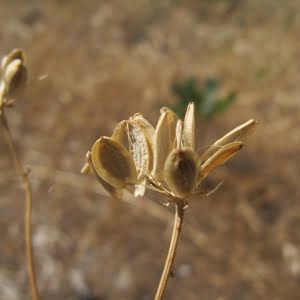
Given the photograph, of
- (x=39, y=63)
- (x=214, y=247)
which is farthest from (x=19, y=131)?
(x=214, y=247)

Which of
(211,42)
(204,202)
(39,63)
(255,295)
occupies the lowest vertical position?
(255,295)

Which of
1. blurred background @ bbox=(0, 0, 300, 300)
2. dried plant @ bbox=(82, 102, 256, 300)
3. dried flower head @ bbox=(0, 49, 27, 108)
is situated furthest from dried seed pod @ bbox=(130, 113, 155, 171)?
blurred background @ bbox=(0, 0, 300, 300)

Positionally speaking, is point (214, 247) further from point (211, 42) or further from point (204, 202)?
point (211, 42)

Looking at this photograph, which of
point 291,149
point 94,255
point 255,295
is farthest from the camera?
point 291,149

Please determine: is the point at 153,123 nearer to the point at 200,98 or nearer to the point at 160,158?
A: the point at 160,158

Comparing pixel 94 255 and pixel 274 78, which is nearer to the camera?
pixel 94 255

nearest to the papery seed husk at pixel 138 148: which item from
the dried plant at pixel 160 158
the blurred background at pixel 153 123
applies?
the dried plant at pixel 160 158

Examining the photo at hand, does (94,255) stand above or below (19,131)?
below

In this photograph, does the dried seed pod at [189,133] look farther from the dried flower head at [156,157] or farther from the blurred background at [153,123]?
the blurred background at [153,123]
